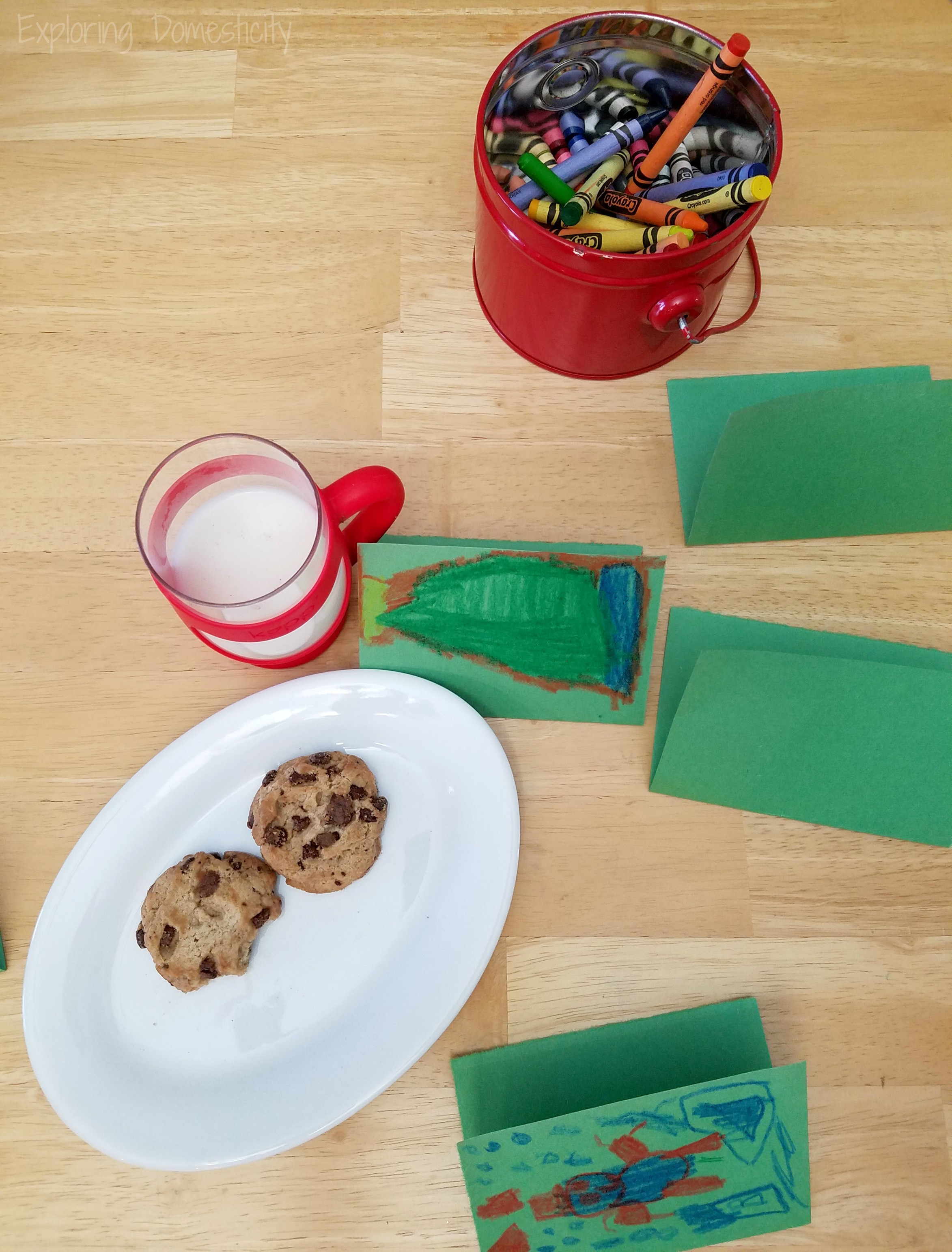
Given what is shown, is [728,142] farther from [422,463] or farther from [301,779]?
[301,779]

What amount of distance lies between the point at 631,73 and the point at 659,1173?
2.24 feet

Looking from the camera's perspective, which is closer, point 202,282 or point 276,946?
point 276,946

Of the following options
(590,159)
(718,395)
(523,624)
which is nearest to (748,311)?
(718,395)

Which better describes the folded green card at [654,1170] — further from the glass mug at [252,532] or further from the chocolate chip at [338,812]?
the glass mug at [252,532]

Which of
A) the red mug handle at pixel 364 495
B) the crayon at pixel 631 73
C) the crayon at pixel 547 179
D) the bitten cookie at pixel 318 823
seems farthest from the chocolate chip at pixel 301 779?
the crayon at pixel 631 73

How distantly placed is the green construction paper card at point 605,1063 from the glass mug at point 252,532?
298 mm

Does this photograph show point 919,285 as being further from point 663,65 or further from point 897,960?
point 897,960

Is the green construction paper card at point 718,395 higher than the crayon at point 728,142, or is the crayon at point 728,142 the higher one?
the crayon at point 728,142

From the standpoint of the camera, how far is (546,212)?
0.51 meters

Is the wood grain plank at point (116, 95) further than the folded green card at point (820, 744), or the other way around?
the wood grain plank at point (116, 95)

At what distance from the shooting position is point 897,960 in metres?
0.55

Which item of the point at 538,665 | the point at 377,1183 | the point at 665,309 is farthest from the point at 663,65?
the point at 377,1183

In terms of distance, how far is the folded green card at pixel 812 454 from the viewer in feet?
1.82

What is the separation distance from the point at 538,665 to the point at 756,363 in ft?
0.93
